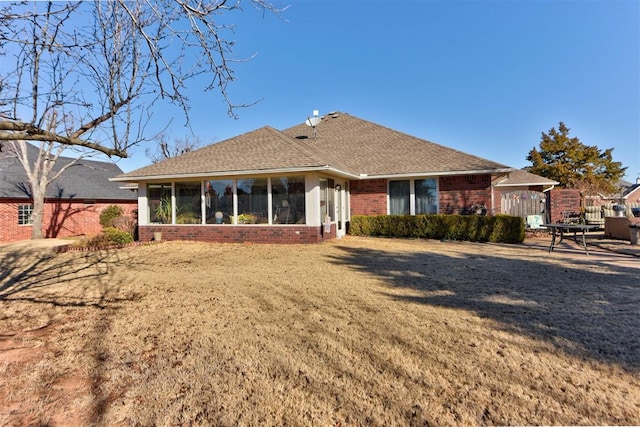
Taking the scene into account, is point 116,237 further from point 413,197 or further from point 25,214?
point 413,197

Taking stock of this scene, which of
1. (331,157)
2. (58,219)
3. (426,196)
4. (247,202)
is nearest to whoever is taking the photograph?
(247,202)

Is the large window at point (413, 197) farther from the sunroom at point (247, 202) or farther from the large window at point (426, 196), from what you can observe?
the sunroom at point (247, 202)

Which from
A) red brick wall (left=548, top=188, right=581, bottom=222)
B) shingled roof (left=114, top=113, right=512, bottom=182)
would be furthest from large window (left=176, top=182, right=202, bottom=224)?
red brick wall (left=548, top=188, right=581, bottom=222)

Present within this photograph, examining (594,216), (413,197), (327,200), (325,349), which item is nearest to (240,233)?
(327,200)

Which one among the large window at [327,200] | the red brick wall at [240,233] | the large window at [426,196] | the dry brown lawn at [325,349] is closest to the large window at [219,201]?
the red brick wall at [240,233]

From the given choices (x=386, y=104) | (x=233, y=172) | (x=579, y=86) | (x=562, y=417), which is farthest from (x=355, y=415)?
(x=386, y=104)

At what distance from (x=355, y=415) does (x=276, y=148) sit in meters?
11.2

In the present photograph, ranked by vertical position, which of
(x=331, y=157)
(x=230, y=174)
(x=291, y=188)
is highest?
(x=331, y=157)

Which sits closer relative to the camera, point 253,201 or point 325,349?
point 325,349

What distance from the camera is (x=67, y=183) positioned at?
20.5 meters

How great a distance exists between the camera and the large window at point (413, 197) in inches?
522

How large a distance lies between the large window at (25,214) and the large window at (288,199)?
51.1ft

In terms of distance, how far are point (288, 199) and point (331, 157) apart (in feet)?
11.3

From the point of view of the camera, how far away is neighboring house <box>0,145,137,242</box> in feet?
56.0
